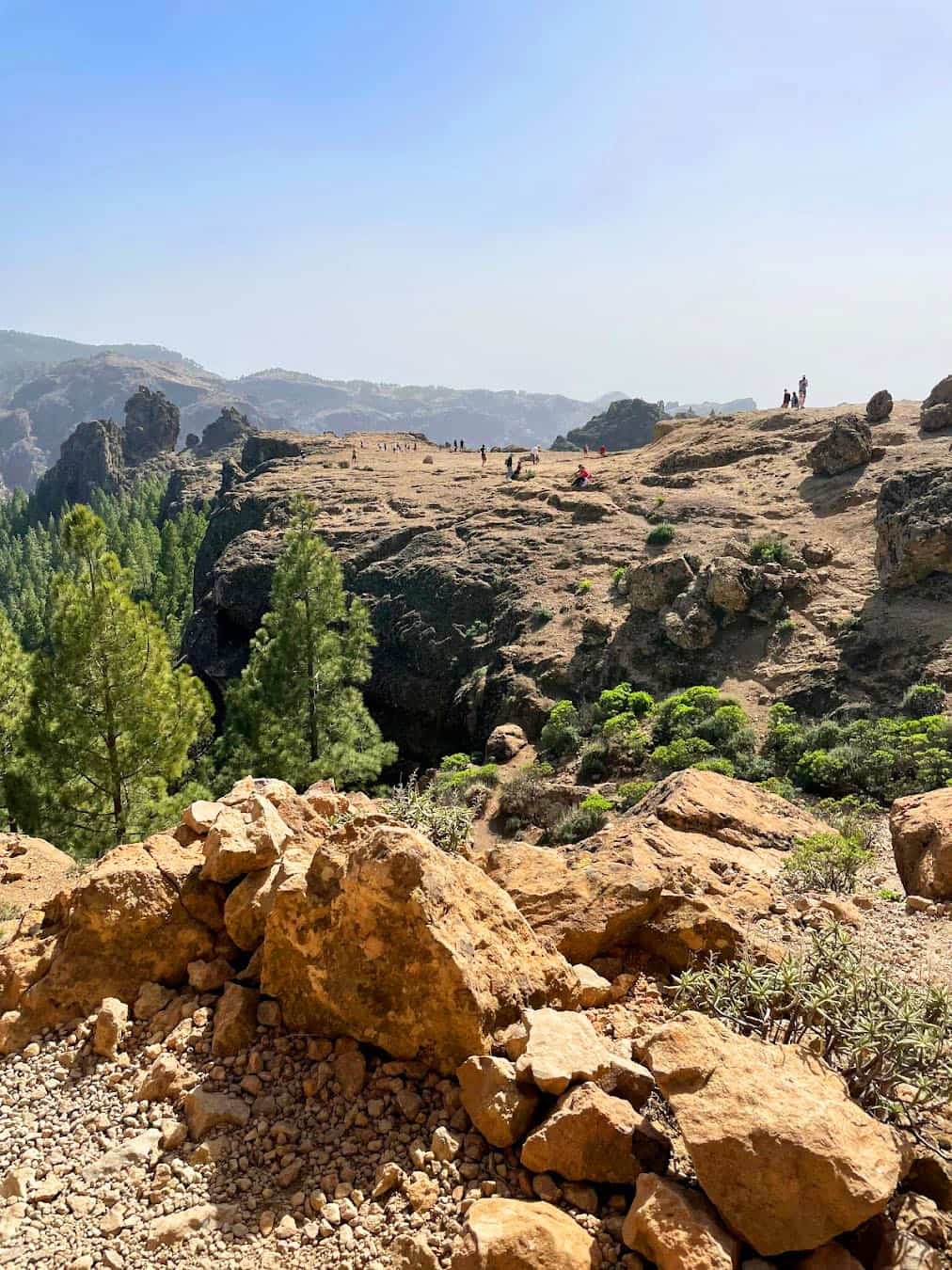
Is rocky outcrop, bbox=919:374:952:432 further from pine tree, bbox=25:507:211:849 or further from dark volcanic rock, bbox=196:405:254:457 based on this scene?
dark volcanic rock, bbox=196:405:254:457

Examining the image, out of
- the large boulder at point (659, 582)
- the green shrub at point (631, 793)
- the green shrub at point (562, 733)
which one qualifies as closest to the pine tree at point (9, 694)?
the green shrub at point (562, 733)

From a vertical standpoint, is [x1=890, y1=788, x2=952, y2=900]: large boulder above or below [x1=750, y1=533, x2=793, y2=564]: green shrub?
below

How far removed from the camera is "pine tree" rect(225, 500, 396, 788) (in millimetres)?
17375

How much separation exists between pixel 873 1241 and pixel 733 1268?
0.64 m

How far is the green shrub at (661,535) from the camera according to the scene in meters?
26.7

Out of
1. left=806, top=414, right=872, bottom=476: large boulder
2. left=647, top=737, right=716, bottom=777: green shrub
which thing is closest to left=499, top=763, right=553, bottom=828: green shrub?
left=647, top=737, right=716, bottom=777: green shrub

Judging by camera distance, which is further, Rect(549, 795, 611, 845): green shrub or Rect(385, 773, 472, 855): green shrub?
Rect(549, 795, 611, 845): green shrub

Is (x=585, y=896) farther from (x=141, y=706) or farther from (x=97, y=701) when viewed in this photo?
(x=97, y=701)

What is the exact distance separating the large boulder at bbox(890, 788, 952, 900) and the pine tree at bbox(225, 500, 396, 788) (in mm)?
12518

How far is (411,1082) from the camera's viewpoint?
3961 mm

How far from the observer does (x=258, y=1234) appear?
3.29 metres

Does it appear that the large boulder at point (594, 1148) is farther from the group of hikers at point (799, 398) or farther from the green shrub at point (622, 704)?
the group of hikers at point (799, 398)

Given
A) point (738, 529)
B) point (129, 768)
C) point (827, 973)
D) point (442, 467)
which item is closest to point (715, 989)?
point (827, 973)

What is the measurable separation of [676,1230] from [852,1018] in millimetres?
1584
